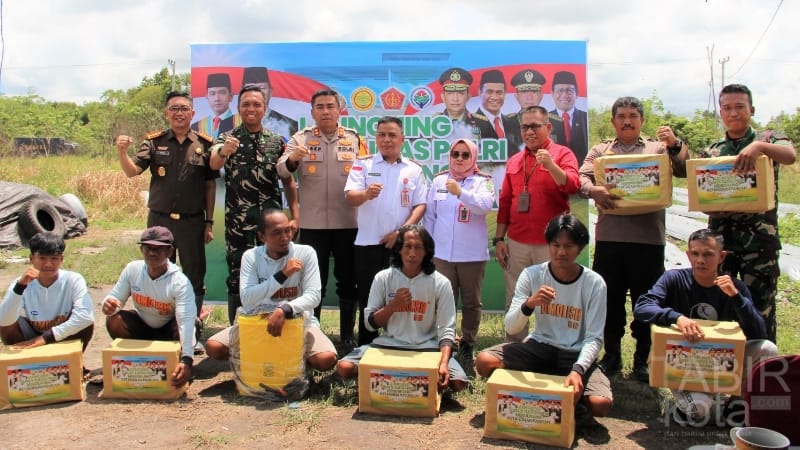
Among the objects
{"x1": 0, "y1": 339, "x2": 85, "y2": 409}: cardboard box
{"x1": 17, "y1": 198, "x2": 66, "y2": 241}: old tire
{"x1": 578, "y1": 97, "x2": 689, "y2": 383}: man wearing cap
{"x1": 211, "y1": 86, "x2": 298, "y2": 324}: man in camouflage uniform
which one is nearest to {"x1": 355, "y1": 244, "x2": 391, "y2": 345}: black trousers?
{"x1": 211, "y1": 86, "x2": 298, "y2": 324}: man in camouflage uniform

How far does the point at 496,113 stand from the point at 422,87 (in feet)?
2.47

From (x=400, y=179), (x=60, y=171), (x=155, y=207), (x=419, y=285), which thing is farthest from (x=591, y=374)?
(x=60, y=171)

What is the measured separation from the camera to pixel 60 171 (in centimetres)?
1850

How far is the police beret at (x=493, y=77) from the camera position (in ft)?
19.9

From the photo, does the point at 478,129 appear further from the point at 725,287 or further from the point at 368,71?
the point at 725,287

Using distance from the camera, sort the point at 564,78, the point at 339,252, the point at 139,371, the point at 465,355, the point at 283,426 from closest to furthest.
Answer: the point at 283,426 → the point at 139,371 → the point at 465,355 → the point at 339,252 → the point at 564,78

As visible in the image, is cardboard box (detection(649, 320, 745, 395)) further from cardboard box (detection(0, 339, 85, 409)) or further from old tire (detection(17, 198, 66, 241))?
old tire (detection(17, 198, 66, 241))

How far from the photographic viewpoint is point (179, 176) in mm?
5168

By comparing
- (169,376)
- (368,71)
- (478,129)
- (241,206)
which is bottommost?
(169,376)

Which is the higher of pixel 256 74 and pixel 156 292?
pixel 256 74

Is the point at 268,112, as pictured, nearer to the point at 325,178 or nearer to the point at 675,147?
the point at 325,178

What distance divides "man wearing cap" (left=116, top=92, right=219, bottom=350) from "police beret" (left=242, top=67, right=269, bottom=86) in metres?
1.12

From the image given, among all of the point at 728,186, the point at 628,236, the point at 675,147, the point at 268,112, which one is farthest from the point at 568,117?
the point at 268,112

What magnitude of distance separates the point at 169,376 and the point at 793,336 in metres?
5.15
